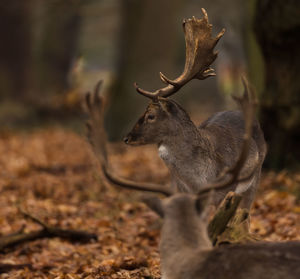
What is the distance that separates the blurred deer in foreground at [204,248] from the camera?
9.80ft

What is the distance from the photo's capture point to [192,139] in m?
4.83

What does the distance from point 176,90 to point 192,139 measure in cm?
53

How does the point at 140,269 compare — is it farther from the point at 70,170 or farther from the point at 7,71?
the point at 7,71

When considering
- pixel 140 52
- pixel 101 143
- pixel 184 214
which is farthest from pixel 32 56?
pixel 184 214

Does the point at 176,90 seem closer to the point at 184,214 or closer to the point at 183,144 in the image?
the point at 183,144

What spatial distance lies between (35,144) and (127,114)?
9.35 ft

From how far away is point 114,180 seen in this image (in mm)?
3422

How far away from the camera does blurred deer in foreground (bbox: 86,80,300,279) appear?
2.99 meters

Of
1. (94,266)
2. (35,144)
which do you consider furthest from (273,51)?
(35,144)

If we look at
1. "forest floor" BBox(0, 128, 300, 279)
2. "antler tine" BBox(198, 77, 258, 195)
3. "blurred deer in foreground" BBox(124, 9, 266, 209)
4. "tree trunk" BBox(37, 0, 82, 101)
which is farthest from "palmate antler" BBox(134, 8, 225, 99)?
"tree trunk" BBox(37, 0, 82, 101)

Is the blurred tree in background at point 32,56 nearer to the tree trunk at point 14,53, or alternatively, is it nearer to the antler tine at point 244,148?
the tree trunk at point 14,53

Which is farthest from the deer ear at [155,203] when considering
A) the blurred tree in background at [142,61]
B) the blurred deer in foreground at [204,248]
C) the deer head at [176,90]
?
the deer head at [176,90]

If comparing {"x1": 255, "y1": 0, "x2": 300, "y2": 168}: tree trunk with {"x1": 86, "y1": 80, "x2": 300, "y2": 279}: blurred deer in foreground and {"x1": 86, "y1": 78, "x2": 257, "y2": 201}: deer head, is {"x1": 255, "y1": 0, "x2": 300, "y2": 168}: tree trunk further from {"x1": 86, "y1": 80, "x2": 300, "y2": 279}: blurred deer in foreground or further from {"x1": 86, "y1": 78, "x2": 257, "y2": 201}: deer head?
{"x1": 86, "y1": 80, "x2": 300, "y2": 279}: blurred deer in foreground

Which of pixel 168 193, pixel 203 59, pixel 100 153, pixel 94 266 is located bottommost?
pixel 94 266
